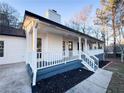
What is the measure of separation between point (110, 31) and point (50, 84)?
24.8 meters

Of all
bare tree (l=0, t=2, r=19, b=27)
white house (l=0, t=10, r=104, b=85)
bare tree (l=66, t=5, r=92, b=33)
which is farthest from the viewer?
bare tree (l=66, t=5, r=92, b=33)

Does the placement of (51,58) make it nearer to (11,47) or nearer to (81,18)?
(11,47)

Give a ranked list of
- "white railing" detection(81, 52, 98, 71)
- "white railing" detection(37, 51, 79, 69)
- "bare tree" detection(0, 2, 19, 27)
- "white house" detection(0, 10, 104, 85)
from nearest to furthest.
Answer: "white house" detection(0, 10, 104, 85) → "white railing" detection(37, 51, 79, 69) → "white railing" detection(81, 52, 98, 71) → "bare tree" detection(0, 2, 19, 27)

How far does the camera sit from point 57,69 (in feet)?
25.8

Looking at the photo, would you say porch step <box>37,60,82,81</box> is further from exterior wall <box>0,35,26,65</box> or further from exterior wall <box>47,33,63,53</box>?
exterior wall <box>0,35,26,65</box>

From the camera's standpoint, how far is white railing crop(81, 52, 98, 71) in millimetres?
10164

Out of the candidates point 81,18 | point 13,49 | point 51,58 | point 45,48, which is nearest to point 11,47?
point 13,49

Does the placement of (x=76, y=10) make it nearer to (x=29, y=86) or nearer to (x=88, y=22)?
(x=88, y=22)

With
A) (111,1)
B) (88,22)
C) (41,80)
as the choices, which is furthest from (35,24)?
(88,22)

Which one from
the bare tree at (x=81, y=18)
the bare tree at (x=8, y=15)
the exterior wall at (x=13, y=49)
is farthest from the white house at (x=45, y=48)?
the bare tree at (x=81, y=18)

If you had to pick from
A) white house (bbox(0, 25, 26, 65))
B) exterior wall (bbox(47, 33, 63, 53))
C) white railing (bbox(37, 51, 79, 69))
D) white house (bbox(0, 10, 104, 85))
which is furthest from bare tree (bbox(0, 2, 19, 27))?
white railing (bbox(37, 51, 79, 69))

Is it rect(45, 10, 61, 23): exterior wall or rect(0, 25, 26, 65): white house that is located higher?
rect(45, 10, 61, 23): exterior wall

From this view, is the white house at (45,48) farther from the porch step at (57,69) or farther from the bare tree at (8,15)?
the bare tree at (8,15)

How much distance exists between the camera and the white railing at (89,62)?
10.2 metres
